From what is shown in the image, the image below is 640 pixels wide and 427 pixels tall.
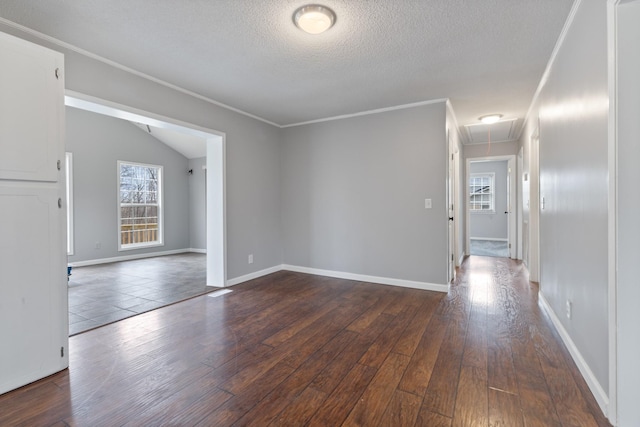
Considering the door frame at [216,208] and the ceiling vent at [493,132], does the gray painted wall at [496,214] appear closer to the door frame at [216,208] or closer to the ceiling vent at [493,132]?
the ceiling vent at [493,132]

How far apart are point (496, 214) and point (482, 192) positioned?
2.55ft

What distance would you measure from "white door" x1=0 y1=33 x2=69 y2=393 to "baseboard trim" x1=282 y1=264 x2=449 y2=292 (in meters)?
3.22

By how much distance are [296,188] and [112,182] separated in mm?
4336

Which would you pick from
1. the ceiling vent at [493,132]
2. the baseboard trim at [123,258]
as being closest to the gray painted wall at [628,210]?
the ceiling vent at [493,132]

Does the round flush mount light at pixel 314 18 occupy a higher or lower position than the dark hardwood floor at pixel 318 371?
higher

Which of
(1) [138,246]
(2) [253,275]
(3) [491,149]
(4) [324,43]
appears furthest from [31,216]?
(3) [491,149]

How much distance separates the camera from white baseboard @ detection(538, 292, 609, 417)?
1.58 meters

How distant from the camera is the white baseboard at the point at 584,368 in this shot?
1.58 m

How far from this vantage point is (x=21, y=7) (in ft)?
6.61

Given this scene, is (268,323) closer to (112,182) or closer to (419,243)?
(419,243)

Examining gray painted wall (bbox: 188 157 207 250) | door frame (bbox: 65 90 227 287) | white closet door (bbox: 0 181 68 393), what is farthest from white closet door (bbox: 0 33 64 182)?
gray painted wall (bbox: 188 157 207 250)

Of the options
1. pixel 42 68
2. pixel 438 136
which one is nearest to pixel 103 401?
pixel 42 68

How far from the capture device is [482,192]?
935cm

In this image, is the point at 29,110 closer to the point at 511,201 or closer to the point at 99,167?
the point at 99,167
